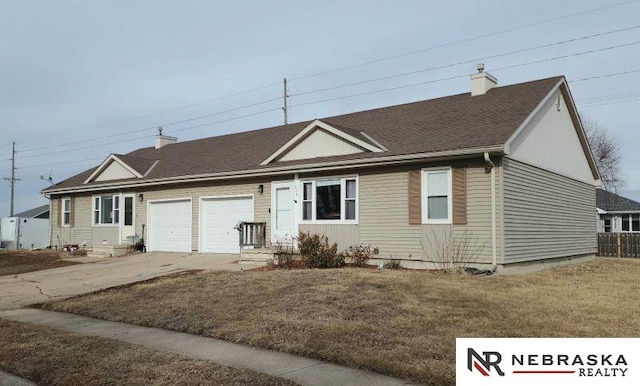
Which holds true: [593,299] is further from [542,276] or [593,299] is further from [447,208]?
[447,208]

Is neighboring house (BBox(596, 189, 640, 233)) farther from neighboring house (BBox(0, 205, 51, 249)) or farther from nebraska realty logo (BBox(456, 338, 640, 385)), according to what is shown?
neighboring house (BBox(0, 205, 51, 249))

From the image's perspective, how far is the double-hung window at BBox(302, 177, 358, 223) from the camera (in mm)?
15500

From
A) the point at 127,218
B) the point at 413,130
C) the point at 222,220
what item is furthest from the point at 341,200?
the point at 127,218

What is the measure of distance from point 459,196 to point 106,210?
16.6 metres

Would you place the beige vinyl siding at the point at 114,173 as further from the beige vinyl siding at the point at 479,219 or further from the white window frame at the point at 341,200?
the beige vinyl siding at the point at 479,219

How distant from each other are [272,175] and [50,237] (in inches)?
590

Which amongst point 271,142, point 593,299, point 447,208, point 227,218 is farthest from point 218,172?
point 593,299

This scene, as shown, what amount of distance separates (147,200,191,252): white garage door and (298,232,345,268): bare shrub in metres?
6.52

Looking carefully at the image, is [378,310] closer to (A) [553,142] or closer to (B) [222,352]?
(B) [222,352]

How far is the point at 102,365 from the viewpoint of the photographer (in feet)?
20.5

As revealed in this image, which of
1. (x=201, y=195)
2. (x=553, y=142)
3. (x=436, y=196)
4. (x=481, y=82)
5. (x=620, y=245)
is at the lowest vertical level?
(x=620, y=245)

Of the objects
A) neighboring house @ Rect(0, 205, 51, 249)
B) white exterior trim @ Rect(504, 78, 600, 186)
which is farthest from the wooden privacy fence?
neighboring house @ Rect(0, 205, 51, 249)

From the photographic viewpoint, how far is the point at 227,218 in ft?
62.6

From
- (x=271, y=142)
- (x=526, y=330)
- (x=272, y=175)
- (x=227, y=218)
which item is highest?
(x=271, y=142)
